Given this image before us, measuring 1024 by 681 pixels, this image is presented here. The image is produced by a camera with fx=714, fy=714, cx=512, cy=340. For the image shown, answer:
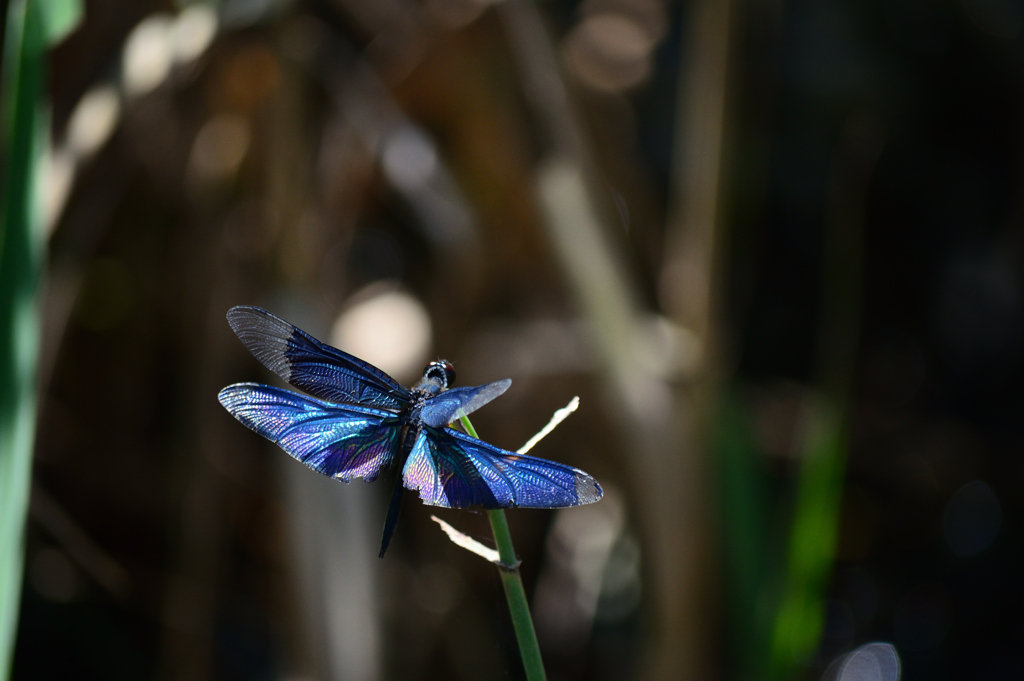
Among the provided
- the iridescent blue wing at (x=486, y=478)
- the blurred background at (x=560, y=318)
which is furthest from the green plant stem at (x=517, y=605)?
the blurred background at (x=560, y=318)

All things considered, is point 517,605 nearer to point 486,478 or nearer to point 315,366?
point 486,478

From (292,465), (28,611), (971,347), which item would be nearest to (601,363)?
(292,465)

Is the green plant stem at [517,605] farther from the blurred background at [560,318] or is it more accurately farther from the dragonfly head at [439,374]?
the blurred background at [560,318]

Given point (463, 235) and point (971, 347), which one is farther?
point (971, 347)

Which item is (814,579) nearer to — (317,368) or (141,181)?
(317,368)

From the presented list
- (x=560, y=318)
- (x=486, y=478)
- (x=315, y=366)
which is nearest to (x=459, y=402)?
(x=486, y=478)

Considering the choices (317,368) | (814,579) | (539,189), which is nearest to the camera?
(317,368)

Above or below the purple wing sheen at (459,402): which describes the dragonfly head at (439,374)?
above
